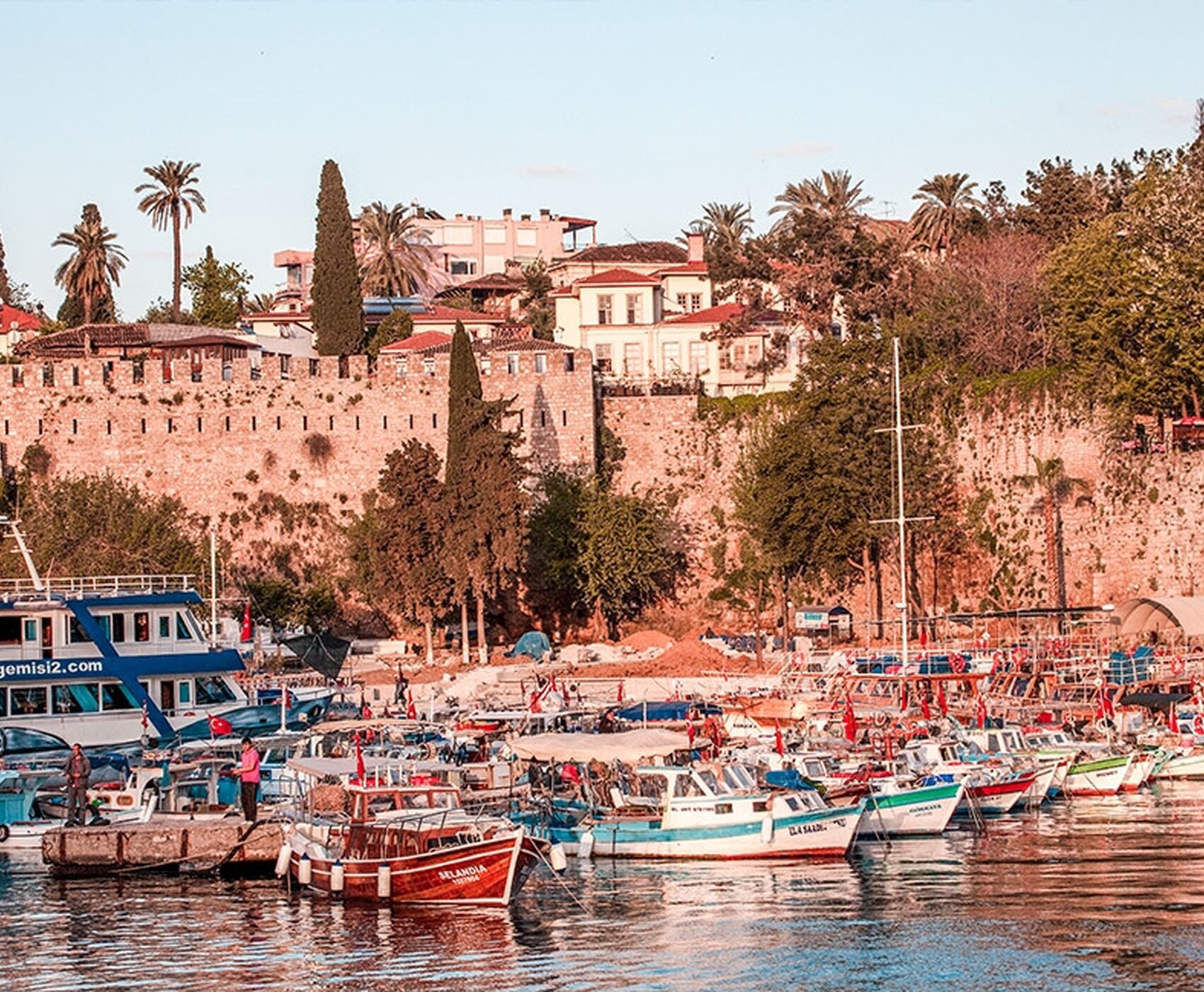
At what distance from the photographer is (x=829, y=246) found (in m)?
72.5

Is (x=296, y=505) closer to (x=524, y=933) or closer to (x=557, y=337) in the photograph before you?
(x=557, y=337)

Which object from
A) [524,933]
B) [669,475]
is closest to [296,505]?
[669,475]

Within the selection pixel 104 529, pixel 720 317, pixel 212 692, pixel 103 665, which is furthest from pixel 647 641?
pixel 103 665

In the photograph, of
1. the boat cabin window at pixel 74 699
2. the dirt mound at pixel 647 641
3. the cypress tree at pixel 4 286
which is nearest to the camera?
the boat cabin window at pixel 74 699

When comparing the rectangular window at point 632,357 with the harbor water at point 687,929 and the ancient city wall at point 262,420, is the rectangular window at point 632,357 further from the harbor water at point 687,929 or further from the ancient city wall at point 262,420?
the harbor water at point 687,929

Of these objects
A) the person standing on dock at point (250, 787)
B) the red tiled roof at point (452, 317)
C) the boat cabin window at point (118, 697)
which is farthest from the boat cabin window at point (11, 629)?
the red tiled roof at point (452, 317)

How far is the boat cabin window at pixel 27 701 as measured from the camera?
4191 cm

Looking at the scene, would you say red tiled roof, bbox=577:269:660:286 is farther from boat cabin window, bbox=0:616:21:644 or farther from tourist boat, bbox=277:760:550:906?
tourist boat, bbox=277:760:550:906

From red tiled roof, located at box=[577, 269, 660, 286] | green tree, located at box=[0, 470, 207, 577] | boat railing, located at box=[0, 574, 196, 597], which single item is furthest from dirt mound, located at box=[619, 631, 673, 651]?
red tiled roof, located at box=[577, 269, 660, 286]

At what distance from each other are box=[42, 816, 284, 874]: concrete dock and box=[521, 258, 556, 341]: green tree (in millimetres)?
47596

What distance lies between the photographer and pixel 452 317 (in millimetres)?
83938

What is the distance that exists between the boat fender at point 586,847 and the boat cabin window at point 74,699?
1312cm

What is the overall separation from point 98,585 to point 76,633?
14.6m

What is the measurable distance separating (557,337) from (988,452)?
836 inches
